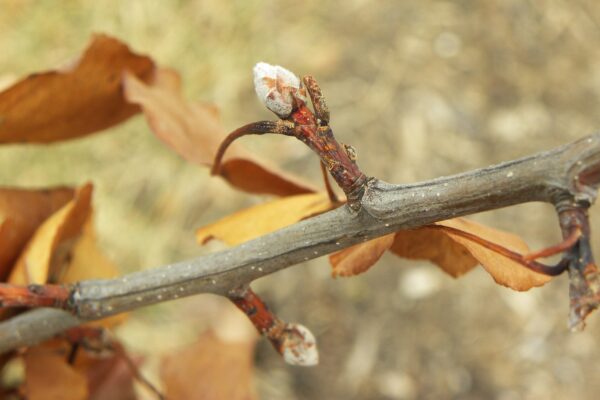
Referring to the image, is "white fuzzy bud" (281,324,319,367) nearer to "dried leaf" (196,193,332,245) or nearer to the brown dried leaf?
"dried leaf" (196,193,332,245)

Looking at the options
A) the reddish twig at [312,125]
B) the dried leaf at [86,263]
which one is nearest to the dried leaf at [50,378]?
the dried leaf at [86,263]

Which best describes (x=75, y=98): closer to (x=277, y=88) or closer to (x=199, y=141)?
(x=199, y=141)

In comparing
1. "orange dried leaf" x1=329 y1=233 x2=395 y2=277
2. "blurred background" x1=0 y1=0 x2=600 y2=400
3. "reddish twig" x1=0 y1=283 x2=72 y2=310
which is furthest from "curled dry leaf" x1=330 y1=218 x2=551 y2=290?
"blurred background" x1=0 y1=0 x2=600 y2=400

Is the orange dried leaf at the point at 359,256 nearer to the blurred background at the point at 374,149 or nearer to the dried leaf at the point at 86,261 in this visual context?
the dried leaf at the point at 86,261

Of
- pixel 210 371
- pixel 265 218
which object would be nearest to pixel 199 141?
pixel 265 218

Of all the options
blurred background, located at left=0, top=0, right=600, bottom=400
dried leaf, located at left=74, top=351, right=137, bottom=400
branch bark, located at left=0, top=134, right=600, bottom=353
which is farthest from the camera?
blurred background, located at left=0, top=0, right=600, bottom=400
